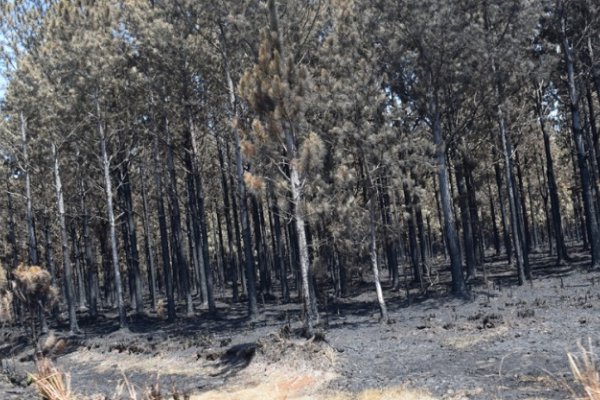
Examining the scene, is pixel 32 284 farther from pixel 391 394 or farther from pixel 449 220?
pixel 391 394

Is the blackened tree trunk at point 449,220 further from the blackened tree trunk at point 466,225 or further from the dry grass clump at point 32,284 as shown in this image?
the dry grass clump at point 32,284

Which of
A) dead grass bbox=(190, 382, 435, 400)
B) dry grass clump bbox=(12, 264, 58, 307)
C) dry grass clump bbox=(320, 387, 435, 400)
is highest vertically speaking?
dry grass clump bbox=(12, 264, 58, 307)

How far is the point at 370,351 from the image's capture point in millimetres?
16422

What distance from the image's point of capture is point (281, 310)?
27.6 m

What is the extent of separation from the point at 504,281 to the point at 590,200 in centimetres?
526

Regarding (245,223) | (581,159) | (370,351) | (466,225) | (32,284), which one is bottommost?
(370,351)

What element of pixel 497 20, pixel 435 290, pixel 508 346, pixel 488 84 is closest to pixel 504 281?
pixel 435 290

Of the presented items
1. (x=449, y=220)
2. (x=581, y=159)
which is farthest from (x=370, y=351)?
(x=581, y=159)

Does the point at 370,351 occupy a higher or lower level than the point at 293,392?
higher

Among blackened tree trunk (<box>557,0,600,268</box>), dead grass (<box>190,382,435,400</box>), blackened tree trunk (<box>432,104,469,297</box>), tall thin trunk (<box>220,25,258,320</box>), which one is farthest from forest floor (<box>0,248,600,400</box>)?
blackened tree trunk (<box>557,0,600,268</box>)

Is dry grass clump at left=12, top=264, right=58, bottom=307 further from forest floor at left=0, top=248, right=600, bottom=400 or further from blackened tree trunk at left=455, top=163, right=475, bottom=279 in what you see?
blackened tree trunk at left=455, top=163, right=475, bottom=279

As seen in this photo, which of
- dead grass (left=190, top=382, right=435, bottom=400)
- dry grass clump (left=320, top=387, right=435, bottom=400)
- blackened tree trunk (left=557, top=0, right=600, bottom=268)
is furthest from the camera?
blackened tree trunk (left=557, top=0, right=600, bottom=268)

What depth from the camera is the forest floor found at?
12.0 meters

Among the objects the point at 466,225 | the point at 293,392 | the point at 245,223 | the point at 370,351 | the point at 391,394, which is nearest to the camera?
the point at 391,394
